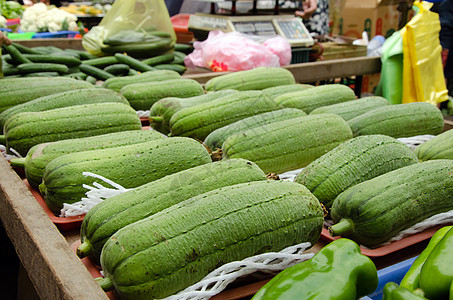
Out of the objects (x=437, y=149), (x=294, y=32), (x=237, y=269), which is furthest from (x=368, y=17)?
(x=237, y=269)

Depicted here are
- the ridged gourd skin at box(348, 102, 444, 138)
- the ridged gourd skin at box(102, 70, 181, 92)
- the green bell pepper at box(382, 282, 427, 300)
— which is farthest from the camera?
the ridged gourd skin at box(102, 70, 181, 92)

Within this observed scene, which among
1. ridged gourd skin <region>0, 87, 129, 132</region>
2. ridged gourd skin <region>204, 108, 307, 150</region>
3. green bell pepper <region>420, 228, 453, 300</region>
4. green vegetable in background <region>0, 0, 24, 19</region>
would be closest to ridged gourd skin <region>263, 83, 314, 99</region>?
ridged gourd skin <region>204, 108, 307, 150</region>

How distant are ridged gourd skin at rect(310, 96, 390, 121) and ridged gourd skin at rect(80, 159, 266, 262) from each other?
36.6 inches

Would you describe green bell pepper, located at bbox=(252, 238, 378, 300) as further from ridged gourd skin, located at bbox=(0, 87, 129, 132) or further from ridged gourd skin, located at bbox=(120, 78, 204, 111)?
ridged gourd skin, located at bbox=(120, 78, 204, 111)

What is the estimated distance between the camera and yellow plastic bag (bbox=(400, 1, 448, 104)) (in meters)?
4.05

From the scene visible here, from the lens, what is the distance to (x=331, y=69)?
4.03 meters

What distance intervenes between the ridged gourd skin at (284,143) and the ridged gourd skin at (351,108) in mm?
359

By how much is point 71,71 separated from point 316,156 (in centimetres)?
256

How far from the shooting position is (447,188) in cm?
150

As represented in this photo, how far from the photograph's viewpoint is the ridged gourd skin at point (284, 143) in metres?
1.83

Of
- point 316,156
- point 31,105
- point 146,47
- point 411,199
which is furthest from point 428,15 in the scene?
point 31,105

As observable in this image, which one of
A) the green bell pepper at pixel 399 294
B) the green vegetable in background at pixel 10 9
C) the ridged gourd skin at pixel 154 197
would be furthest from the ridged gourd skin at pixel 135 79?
the green vegetable in background at pixel 10 9

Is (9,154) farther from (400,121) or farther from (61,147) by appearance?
(400,121)

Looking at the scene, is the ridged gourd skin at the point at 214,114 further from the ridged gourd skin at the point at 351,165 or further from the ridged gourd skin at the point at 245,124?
the ridged gourd skin at the point at 351,165
